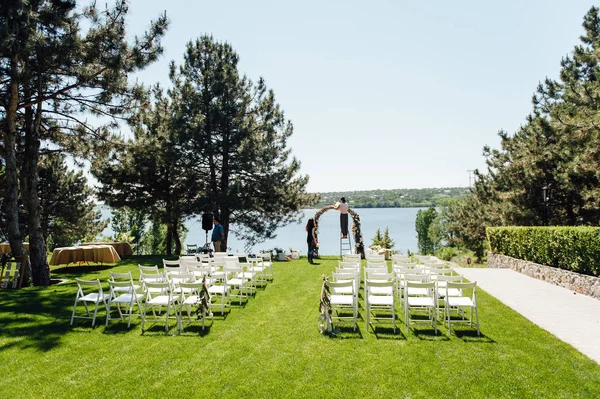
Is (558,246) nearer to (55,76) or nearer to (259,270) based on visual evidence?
(259,270)

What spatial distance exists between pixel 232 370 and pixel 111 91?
8476 mm

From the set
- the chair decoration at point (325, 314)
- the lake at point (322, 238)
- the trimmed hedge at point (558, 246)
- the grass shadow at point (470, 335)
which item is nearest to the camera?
the grass shadow at point (470, 335)

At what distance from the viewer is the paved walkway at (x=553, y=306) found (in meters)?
5.45

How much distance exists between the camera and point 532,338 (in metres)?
5.38

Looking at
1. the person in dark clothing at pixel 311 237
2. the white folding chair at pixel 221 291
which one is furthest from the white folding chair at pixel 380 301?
the person in dark clothing at pixel 311 237

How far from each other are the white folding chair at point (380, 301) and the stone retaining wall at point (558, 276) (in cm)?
480

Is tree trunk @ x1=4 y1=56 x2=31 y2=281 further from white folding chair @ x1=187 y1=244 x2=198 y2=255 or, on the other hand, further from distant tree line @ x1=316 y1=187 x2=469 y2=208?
distant tree line @ x1=316 y1=187 x2=469 y2=208

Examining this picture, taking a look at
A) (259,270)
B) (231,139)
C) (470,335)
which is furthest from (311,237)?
(470,335)

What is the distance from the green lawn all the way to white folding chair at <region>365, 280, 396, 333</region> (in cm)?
31

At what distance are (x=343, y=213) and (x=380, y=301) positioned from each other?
9.46 metres

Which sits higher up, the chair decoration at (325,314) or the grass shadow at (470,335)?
the chair decoration at (325,314)

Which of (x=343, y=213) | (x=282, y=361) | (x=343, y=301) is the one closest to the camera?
(x=282, y=361)

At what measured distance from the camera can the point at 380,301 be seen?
5.83 metres

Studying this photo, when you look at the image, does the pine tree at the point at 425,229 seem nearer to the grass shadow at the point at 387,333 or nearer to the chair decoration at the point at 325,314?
the grass shadow at the point at 387,333
